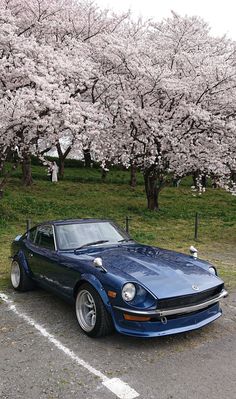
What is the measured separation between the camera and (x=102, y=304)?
4.26m

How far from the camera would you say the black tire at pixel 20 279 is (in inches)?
238

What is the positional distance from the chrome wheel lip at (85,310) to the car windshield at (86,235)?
926 mm

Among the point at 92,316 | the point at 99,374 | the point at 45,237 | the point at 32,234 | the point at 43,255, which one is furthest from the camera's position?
the point at 32,234

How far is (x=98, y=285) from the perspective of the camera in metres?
4.34

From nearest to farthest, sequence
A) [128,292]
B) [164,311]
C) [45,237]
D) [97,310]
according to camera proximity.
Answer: [164,311] < [128,292] < [97,310] < [45,237]

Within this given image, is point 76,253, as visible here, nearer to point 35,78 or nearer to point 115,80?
point 35,78

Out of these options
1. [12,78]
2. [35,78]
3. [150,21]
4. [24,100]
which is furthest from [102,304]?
[150,21]

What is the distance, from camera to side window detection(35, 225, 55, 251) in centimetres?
564

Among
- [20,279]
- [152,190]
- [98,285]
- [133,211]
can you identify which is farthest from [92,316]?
[152,190]

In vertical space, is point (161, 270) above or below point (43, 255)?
above

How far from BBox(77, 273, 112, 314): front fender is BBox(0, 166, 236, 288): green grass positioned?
2800 mm

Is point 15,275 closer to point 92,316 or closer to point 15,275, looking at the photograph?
point 15,275

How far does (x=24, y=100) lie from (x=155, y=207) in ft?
→ 26.3

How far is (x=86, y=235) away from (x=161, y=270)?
157cm
